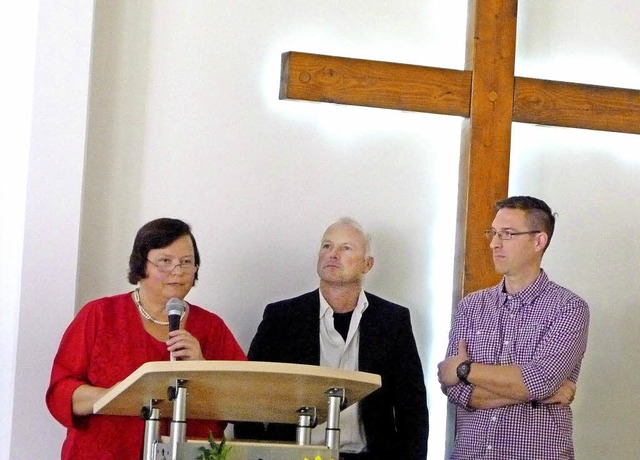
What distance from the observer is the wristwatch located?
13.7 feet

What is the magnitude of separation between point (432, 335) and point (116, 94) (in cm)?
169

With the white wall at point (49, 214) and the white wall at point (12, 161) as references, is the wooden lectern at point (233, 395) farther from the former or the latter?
the white wall at point (12, 161)

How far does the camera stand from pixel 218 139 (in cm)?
481

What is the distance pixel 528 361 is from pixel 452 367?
0.27m

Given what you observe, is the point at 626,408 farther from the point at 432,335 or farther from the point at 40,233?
the point at 40,233

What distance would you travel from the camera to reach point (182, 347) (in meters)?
3.52

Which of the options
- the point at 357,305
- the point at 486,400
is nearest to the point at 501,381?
the point at 486,400

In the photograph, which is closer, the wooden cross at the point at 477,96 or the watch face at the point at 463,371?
the watch face at the point at 463,371

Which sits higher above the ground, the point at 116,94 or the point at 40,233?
the point at 116,94

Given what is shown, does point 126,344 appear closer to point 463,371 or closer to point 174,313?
point 174,313

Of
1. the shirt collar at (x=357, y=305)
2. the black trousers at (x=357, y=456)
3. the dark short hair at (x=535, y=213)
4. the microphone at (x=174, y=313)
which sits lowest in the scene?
the black trousers at (x=357, y=456)

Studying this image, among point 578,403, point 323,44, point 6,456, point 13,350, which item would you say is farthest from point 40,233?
point 578,403

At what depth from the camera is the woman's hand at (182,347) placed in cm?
351

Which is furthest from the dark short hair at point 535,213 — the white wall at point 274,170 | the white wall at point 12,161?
the white wall at point 12,161
